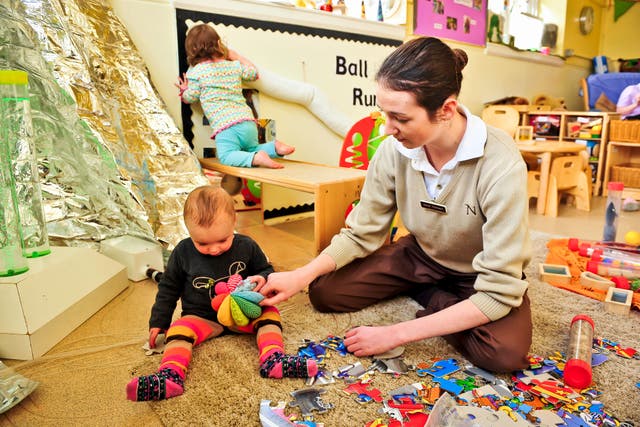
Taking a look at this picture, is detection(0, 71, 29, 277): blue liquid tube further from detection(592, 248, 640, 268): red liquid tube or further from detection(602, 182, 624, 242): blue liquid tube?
detection(602, 182, 624, 242): blue liquid tube

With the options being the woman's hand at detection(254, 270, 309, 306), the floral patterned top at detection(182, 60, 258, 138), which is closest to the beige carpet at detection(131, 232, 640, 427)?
the woman's hand at detection(254, 270, 309, 306)

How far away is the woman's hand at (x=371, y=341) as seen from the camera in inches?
40.4

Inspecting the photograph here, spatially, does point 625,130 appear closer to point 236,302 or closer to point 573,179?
point 573,179

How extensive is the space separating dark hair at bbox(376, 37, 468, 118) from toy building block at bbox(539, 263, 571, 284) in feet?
2.97

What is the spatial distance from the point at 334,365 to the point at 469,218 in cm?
45

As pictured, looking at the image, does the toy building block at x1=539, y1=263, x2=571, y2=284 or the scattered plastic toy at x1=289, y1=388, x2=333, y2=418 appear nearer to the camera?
the scattered plastic toy at x1=289, y1=388, x2=333, y2=418

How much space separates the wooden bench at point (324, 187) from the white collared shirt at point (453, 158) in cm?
43

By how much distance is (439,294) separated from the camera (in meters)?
1.25

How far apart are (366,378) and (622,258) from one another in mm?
1176

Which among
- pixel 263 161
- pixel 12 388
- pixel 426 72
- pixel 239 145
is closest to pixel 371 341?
pixel 426 72

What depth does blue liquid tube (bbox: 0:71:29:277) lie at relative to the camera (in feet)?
3.64

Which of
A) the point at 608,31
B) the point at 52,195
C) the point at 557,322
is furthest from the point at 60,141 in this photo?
the point at 608,31

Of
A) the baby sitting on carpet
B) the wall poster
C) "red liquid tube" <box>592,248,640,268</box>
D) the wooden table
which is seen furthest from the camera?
the wall poster

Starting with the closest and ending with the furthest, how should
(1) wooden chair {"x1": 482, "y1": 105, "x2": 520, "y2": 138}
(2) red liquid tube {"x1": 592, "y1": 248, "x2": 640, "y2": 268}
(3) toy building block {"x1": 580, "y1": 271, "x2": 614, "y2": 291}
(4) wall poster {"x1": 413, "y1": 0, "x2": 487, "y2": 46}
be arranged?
1. (3) toy building block {"x1": 580, "y1": 271, "x2": 614, "y2": 291}
2. (2) red liquid tube {"x1": 592, "y1": 248, "x2": 640, "y2": 268}
3. (4) wall poster {"x1": 413, "y1": 0, "x2": 487, "y2": 46}
4. (1) wooden chair {"x1": 482, "y1": 105, "x2": 520, "y2": 138}
